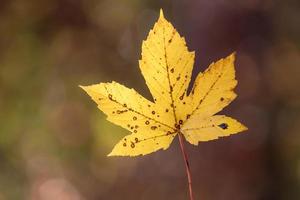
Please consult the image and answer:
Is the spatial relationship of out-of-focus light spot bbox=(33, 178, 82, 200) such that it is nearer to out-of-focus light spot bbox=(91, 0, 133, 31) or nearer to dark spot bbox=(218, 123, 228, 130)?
out-of-focus light spot bbox=(91, 0, 133, 31)

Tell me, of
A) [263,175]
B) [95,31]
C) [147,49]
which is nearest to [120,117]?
[147,49]

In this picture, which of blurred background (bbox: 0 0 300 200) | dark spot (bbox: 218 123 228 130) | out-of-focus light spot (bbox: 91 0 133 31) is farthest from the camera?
out-of-focus light spot (bbox: 91 0 133 31)

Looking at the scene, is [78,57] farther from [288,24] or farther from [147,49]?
[147,49]

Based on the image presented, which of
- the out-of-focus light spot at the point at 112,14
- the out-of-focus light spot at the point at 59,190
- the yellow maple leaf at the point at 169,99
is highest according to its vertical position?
the out-of-focus light spot at the point at 112,14

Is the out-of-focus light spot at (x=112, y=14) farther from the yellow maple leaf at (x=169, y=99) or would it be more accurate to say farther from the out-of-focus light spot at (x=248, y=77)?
the yellow maple leaf at (x=169, y=99)

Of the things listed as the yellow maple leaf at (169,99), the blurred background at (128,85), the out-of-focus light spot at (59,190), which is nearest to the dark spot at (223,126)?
the yellow maple leaf at (169,99)

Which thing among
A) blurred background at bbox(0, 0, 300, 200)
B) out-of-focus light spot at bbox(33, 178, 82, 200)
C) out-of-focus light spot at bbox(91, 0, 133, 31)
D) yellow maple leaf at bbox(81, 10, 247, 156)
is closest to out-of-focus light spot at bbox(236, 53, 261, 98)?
blurred background at bbox(0, 0, 300, 200)

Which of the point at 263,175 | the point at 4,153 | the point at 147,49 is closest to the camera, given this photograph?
the point at 147,49
